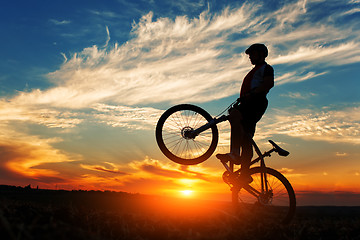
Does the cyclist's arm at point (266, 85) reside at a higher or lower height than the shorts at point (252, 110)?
higher

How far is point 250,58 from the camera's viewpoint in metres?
6.51

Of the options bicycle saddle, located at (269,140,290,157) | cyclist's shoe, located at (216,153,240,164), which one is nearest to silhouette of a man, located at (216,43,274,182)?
cyclist's shoe, located at (216,153,240,164)

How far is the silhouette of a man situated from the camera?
610 cm

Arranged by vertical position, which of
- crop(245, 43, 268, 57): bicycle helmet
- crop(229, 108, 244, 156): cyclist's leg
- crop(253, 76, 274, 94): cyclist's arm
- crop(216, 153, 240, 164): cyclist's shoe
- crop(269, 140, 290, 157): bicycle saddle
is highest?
crop(245, 43, 268, 57): bicycle helmet

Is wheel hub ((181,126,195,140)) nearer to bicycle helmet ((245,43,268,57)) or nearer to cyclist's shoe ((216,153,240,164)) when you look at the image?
cyclist's shoe ((216,153,240,164))

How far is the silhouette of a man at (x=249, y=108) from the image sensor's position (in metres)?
6.10

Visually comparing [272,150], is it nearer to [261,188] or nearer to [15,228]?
[261,188]

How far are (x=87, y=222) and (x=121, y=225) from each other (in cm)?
46

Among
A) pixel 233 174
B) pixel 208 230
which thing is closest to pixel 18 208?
pixel 208 230

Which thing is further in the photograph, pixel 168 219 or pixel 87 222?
pixel 168 219

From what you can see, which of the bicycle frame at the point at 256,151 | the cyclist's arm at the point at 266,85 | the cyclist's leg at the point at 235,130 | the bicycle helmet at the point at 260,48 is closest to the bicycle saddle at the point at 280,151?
the bicycle frame at the point at 256,151

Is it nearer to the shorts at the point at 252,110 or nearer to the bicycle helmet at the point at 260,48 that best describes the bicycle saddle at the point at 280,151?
the shorts at the point at 252,110

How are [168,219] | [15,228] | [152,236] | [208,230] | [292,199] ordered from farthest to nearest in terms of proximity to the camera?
[292,199]
[168,219]
[208,230]
[152,236]
[15,228]

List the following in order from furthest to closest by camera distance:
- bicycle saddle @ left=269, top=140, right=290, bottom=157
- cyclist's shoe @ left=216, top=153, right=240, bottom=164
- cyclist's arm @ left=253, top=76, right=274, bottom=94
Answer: bicycle saddle @ left=269, top=140, right=290, bottom=157 → cyclist's shoe @ left=216, top=153, right=240, bottom=164 → cyclist's arm @ left=253, top=76, right=274, bottom=94
